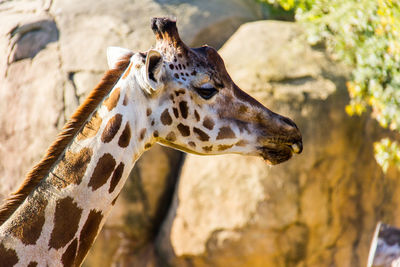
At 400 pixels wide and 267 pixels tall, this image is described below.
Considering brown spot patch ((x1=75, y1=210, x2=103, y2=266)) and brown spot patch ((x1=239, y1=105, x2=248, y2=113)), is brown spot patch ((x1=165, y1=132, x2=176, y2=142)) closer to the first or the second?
brown spot patch ((x1=239, y1=105, x2=248, y2=113))

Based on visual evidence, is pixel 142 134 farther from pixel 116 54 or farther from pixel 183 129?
pixel 116 54

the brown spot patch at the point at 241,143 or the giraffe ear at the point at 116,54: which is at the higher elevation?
the giraffe ear at the point at 116,54

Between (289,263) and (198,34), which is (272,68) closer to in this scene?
(198,34)

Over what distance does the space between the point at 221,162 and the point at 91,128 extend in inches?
133

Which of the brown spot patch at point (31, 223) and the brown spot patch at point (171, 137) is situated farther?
the brown spot patch at point (171, 137)

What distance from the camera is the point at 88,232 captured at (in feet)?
8.32

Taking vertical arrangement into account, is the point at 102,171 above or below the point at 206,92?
below

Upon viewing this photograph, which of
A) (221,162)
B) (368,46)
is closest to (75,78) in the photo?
(221,162)

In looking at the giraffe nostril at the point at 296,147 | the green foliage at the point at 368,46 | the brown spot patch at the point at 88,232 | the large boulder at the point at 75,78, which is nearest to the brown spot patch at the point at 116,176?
the brown spot patch at the point at 88,232

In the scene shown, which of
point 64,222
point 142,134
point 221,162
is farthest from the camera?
point 221,162

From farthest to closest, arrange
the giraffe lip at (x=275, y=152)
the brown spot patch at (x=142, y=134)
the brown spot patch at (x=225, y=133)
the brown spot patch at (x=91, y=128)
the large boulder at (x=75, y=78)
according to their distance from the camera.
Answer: the large boulder at (x=75, y=78), the giraffe lip at (x=275, y=152), the brown spot patch at (x=225, y=133), the brown spot patch at (x=142, y=134), the brown spot patch at (x=91, y=128)

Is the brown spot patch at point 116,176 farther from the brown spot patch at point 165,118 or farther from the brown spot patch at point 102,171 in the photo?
the brown spot patch at point 165,118

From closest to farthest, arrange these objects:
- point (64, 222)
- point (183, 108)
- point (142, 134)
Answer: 1. point (64, 222)
2. point (142, 134)
3. point (183, 108)

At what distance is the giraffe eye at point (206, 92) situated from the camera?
2832mm
